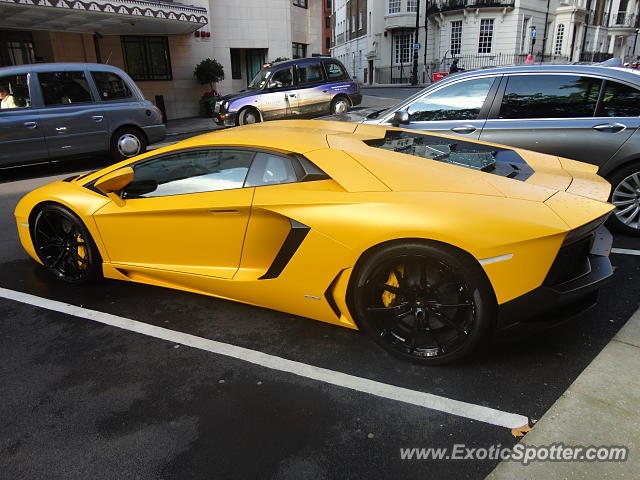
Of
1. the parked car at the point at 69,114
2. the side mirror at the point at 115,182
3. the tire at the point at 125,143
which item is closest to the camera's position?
the side mirror at the point at 115,182

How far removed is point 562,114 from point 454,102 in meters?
1.05

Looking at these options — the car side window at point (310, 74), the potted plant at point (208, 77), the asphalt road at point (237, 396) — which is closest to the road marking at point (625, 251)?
the asphalt road at point (237, 396)

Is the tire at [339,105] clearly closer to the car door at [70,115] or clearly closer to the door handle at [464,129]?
the car door at [70,115]

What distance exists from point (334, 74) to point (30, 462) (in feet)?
45.7

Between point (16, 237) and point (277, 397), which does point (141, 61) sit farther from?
point (277, 397)

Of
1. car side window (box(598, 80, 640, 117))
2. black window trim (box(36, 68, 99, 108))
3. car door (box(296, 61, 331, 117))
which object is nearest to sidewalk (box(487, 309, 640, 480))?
car side window (box(598, 80, 640, 117))

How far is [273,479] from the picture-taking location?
6.49 feet

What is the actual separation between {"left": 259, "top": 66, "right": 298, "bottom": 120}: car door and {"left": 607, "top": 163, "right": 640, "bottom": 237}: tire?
10.5 meters

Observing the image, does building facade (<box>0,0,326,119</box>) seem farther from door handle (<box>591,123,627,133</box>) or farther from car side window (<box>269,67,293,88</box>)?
door handle (<box>591,123,627,133</box>)

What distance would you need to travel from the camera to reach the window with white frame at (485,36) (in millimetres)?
39344

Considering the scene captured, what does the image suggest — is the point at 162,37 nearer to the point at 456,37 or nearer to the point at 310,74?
the point at 310,74

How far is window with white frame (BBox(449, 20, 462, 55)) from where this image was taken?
40.4 metres

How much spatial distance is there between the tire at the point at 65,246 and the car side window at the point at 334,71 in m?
11.8

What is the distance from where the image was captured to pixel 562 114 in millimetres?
4621
